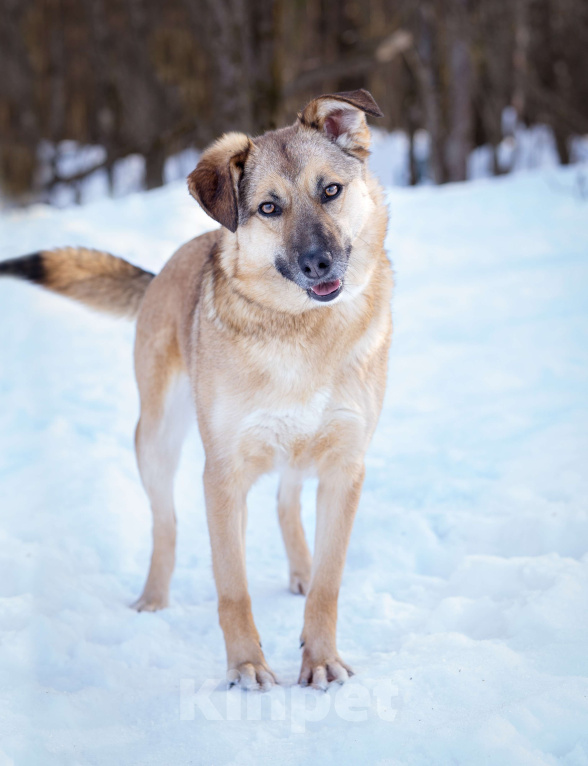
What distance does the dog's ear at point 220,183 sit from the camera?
2.95 m

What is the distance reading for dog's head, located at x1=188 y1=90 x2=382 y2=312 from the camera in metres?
2.90

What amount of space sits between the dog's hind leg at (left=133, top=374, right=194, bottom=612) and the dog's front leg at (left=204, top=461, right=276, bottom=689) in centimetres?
76

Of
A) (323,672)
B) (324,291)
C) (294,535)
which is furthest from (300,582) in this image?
(324,291)

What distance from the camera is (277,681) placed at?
2.86 metres

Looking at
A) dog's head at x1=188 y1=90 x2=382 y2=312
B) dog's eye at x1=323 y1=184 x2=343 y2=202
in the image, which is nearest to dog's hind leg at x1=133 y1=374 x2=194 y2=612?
dog's head at x1=188 y1=90 x2=382 y2=312

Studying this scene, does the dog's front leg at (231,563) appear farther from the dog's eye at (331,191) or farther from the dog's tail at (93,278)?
the dog's tail at (93,278)

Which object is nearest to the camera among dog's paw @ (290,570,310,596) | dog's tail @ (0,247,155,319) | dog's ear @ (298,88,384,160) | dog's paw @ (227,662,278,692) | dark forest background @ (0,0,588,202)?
dog's paw @ (227,662,278,692)

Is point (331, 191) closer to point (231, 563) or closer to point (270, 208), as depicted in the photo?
point (270, 208)

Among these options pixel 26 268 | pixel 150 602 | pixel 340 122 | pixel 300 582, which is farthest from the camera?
pixel 26 268

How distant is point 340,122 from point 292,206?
49cm

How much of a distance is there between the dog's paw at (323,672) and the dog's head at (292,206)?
51.4 inches

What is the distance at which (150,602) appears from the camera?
3641 mm

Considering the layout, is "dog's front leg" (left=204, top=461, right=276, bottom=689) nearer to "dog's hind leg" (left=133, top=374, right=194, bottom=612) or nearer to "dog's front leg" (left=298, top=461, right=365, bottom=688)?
"dog's front leg" (left=298, top=461, right=365, bottom=688)

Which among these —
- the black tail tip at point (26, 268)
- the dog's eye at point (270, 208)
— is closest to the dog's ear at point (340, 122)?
the dog's eye at point (270, 208)
